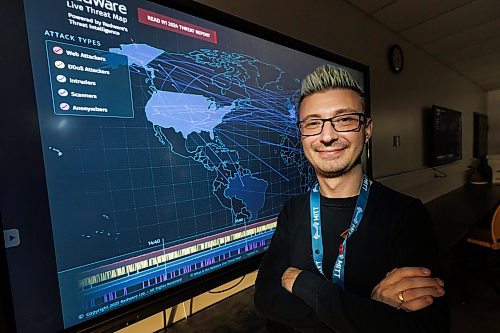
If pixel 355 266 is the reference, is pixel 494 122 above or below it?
above

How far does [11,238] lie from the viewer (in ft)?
2.01

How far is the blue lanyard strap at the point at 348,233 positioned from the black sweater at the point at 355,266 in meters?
0.02

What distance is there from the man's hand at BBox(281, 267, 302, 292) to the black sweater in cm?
2

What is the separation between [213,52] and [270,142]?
0.46 m

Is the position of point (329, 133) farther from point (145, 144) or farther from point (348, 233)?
point (145, 144)

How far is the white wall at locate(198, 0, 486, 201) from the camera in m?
1.61

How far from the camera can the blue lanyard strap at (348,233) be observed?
845mm

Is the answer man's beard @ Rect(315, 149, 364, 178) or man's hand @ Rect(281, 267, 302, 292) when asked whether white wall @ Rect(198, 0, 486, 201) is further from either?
man's hand @ Rect(281, 267, 302, 292)

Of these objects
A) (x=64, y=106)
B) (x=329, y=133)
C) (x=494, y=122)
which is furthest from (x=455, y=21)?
(x=494, y=122)

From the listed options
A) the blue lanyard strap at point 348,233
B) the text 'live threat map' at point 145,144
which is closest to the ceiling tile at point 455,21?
the text 'live threat map' at point 145,144

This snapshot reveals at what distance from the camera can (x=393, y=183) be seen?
2.55m

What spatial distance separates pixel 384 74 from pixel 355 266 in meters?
2.31

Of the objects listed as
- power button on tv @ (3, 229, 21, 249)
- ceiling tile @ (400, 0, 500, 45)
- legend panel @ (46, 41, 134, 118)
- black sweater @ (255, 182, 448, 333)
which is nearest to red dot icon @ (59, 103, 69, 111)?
legend panel @ (46, 41, 134, 118)

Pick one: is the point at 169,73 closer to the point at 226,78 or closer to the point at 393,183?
the point at 226,78
